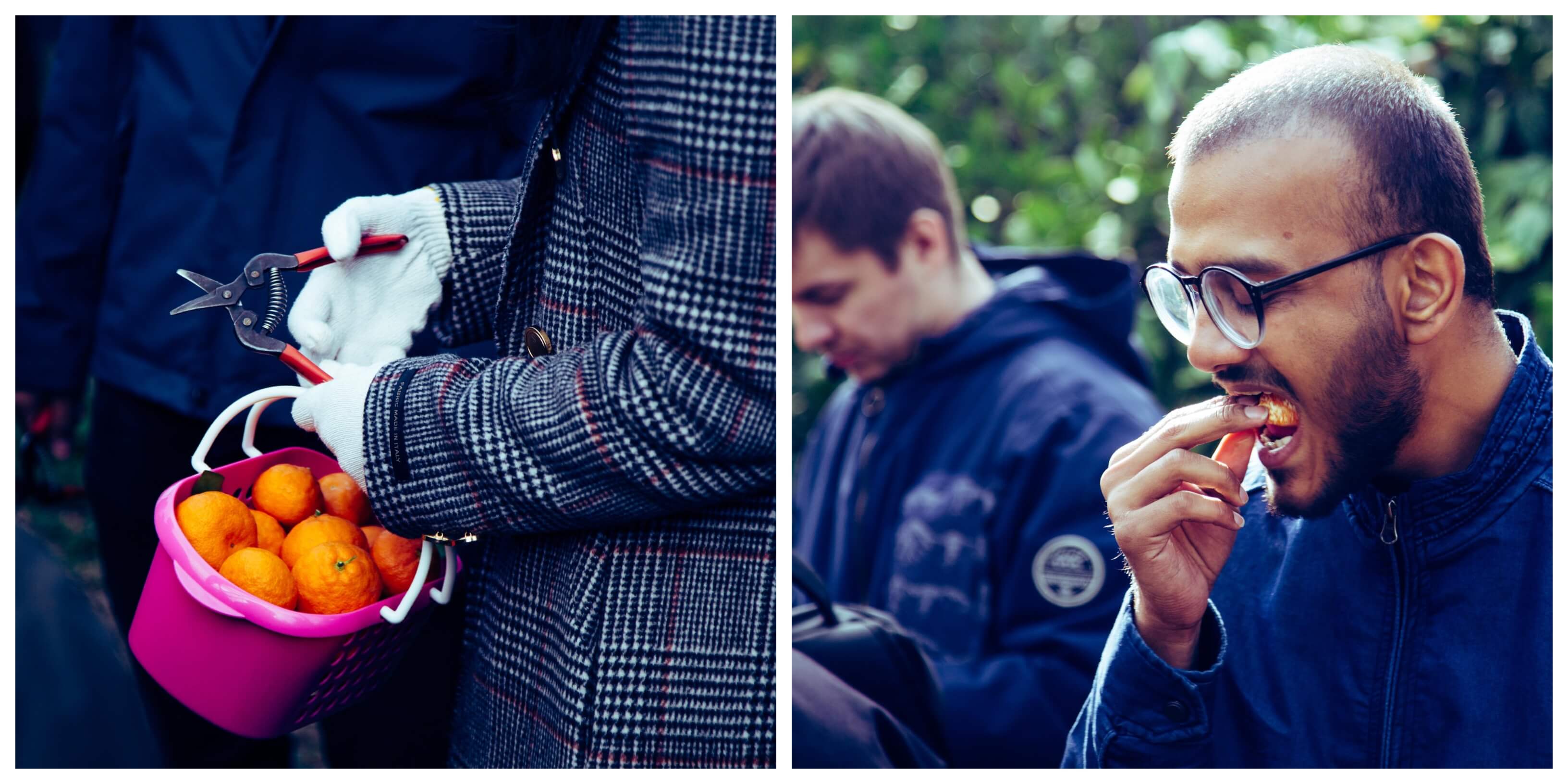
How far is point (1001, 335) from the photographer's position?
6.07 ft

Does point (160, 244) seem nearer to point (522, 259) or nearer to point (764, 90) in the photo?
point (522, 259)

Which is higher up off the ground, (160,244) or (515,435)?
(160,244)

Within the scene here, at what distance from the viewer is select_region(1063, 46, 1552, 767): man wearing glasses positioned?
0.87m

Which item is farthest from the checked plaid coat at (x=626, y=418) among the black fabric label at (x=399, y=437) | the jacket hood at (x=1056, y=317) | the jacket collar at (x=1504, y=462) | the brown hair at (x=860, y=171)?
the jacket hood at (x=1056, y=317)

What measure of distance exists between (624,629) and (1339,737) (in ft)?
2.02

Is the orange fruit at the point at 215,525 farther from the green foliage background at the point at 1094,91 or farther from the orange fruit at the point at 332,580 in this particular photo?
the green foliage background at the point at 1094,91

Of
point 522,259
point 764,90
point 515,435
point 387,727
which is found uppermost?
point 764,90

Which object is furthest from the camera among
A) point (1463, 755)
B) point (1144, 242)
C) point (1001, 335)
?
point (1144, 242)

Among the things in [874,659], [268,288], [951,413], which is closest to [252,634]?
[268,288]

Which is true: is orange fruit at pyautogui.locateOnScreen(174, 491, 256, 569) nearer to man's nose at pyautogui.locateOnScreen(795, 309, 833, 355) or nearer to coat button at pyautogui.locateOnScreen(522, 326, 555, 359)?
coat button at pyautogui.locateOnScreen(522, 326, 555, 359)

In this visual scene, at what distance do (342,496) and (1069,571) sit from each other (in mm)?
845

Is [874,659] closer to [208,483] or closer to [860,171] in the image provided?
[208,483]
